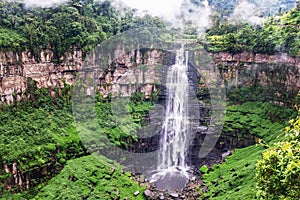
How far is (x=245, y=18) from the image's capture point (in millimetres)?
36562

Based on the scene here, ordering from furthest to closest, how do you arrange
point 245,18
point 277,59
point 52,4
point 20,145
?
point 245,18
point 277,59
point 52,4
point 20,145

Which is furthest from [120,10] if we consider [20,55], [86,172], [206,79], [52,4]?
[86,172]

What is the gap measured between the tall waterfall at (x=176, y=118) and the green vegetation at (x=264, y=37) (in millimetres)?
3905

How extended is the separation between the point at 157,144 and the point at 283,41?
1378 cm

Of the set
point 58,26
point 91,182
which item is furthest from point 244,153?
point 58,26

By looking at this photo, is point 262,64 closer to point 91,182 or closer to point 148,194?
point 148,194

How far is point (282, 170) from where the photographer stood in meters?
4.76

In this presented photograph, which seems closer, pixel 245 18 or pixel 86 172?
pixel 86 172

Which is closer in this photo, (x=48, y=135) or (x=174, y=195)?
(x=174, y=195)

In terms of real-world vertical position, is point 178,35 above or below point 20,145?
above

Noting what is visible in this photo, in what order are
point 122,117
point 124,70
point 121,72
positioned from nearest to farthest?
point 122,117 → point 121,72 → point 124,70

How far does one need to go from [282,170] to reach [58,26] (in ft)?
75.1

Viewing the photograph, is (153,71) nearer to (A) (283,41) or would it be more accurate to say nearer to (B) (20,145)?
(A) (283,41)

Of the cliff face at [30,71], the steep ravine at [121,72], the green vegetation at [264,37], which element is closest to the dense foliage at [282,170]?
the steep ravine at [121,72]
